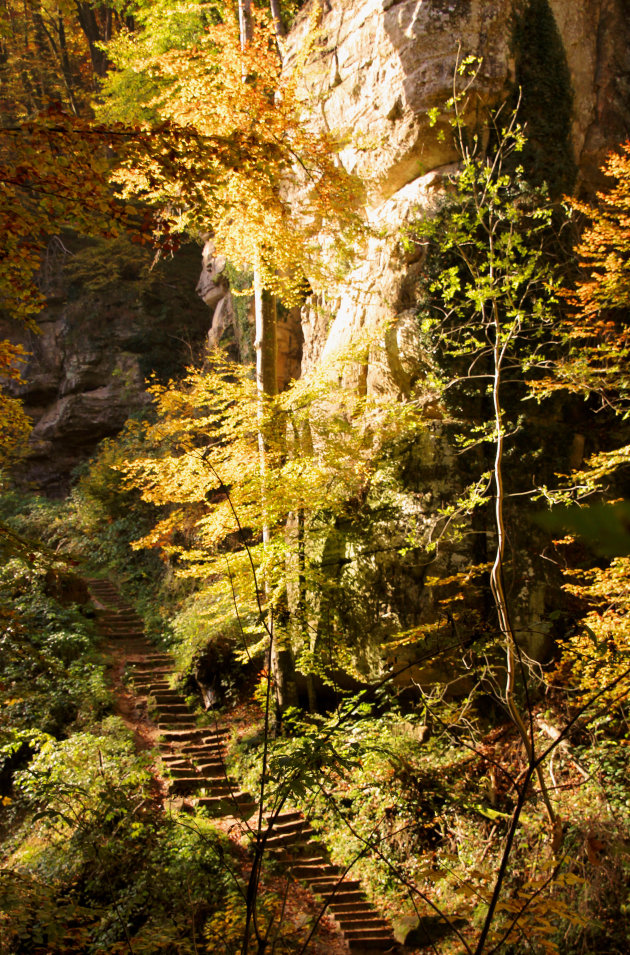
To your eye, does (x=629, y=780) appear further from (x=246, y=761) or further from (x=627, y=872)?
(x=246, y=761)

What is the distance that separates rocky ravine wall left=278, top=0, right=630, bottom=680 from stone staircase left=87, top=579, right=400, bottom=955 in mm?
2349

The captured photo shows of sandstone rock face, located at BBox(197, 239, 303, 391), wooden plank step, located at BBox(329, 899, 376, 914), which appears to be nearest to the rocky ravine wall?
wooden plank step, located at BBox(329, 899, 376, 914)

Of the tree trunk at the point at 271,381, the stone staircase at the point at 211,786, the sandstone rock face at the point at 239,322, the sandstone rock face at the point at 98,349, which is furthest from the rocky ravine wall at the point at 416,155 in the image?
the sandstone rock face at the point at 98,349

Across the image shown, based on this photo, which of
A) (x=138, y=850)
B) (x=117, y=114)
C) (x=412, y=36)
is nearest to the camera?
(x=138, y=850)

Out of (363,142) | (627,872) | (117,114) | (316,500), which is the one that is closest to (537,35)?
(363,142)

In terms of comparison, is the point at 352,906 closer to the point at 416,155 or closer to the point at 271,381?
the point at 271,381

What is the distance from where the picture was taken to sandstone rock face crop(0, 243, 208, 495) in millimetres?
18656

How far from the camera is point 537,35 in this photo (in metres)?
8.69

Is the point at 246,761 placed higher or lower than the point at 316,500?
lower

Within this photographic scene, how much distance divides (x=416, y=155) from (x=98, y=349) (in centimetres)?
1370

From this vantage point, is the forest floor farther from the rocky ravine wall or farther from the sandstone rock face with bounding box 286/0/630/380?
the sandstone rock face with bounding box 286/0/630/380

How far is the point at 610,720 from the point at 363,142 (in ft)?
29.6

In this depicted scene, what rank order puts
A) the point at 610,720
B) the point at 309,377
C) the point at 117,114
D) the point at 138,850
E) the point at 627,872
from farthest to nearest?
the point at 117,114 < the point at 309,377 < the point at 610,720 < the point at 138,850 < the point at 627,872

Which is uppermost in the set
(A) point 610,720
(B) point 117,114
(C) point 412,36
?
(B) point 117,114
